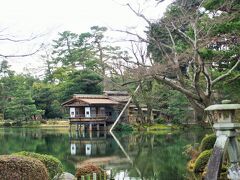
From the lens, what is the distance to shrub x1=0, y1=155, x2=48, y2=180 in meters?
8.65

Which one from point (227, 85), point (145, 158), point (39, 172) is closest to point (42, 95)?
point (145, 158)

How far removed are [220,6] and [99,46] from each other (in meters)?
Answer: 43.3

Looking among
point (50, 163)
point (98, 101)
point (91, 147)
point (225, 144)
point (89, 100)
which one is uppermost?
point (89, 100)

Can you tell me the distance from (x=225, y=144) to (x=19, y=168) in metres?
4.60

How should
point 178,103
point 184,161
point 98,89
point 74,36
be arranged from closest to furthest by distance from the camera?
1. point 184,161
2. point 178,103
3. point 98,89
4. point 74,36

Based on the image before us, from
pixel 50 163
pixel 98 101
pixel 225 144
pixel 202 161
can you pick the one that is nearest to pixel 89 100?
pixel 98 101

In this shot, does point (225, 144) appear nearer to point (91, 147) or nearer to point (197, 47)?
point (197, 47)

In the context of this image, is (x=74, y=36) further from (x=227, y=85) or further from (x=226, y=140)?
(x=226, y=140)

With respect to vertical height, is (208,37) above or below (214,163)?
above

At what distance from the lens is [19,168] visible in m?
8.83

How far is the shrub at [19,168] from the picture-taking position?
8648mm

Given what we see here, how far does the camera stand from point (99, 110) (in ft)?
143

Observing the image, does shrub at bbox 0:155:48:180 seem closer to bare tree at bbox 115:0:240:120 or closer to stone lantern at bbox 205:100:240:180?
stone lantern at bbox 205:100:240:180

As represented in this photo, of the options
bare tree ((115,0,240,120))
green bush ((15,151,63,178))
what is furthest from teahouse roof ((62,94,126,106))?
green bush ((15,151,63,178))
